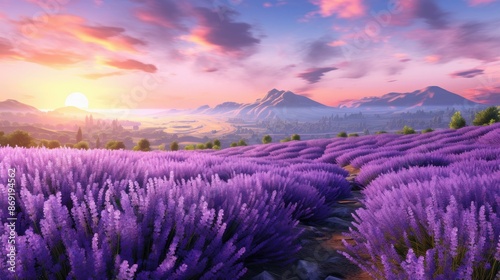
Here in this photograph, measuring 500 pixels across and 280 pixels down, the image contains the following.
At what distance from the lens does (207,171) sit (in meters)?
4.15

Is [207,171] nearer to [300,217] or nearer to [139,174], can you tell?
[139,174]

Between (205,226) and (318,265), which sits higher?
(205,226)

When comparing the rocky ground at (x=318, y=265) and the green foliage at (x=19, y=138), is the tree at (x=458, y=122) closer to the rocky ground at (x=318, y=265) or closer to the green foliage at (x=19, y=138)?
the rocky ground at (x=318, y=265)

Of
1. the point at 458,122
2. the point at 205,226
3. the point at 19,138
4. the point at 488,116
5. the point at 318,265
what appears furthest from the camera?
the point at 19,138

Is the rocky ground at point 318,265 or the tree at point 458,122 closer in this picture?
the rocky ground at point 318,265

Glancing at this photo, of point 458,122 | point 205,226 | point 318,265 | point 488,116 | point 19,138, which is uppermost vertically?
point 488,116

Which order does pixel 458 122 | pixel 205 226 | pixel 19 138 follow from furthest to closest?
pixel 19 138 < pixel 458 122 < pixel 205 226

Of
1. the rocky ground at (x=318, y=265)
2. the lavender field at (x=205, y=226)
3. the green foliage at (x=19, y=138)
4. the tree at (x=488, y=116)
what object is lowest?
A: the green foliage at (x=19, y=138)

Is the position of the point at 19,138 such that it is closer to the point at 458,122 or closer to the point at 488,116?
the point at 458,122

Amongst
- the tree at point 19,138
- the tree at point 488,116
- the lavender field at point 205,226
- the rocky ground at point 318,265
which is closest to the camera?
the lavender field at point 205,226

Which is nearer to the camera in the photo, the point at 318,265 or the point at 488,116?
the point at 318,265

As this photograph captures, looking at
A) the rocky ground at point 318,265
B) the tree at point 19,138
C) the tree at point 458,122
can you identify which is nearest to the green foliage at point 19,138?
the tree at point 19,138

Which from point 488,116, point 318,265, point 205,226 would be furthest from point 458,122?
point 205,226

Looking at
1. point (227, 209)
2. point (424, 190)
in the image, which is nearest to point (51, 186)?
point (227, 209)
